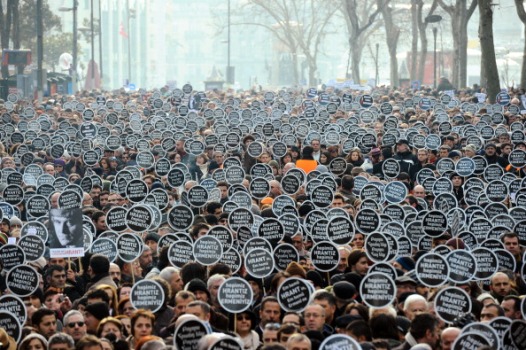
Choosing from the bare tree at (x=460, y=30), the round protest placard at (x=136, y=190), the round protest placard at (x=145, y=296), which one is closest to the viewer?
the round protest placard at (x=145, y=296)

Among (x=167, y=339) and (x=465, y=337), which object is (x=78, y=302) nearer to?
(x=167, y=339)

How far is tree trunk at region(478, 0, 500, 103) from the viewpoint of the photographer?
32719mm

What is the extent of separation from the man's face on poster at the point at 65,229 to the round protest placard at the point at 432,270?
362 cm

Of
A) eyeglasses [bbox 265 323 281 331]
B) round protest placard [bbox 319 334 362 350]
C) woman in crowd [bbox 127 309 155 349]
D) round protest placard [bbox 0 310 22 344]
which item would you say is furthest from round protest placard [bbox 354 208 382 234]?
round protest placard [bbox 319 334 362 350]

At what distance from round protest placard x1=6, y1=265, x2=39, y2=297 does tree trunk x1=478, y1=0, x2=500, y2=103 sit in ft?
73.5

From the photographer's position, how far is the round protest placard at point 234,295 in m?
10.6

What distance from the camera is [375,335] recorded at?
10.0 m

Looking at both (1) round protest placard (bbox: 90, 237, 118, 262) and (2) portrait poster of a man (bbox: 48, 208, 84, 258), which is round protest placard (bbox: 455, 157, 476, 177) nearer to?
(1) round protest placard (bbox: 90, 237, 118, 262)

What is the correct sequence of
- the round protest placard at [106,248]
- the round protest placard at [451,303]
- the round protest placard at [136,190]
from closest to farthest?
the round protest placard at [451,303] → the round protest placard at [106,248] → the round protest placard at [136,190]

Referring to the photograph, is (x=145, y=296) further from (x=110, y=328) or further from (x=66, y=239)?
(x=66, y=239)

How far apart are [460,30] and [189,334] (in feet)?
120

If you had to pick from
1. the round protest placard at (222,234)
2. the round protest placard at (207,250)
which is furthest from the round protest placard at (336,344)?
the round protest placard at (222,234)

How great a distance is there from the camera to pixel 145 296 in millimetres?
10922

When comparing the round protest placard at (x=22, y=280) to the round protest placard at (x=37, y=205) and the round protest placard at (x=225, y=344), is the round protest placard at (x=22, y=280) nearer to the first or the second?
the round protest placard at (x=225, y=344)
